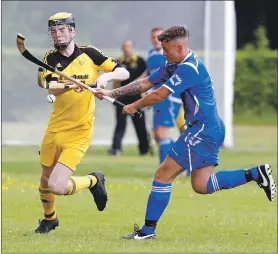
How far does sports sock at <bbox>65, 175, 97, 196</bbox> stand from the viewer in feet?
35.6

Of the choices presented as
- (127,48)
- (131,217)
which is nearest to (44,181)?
(131,217)

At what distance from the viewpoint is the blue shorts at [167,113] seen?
55.2 ft

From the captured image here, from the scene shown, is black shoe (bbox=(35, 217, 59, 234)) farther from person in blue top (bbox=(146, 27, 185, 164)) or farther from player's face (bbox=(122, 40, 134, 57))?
player's face (bbox=(122, 40, 134, 57))

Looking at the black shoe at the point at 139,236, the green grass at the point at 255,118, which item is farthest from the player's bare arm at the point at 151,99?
the green grass at the point at 255,118

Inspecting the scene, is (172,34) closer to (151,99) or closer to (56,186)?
(151,99)

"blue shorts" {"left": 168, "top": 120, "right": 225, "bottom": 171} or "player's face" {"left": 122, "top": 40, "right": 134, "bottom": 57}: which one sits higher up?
"player's face" {"left": 122, "top": 40, "right": 134, "bottom": 57}

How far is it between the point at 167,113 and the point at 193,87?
21.4 feet

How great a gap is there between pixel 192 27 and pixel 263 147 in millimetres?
3023

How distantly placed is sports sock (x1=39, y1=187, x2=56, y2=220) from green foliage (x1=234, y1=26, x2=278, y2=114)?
20.5 meters

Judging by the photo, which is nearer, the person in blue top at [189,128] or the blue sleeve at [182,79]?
the blue sleeve at [182,79]

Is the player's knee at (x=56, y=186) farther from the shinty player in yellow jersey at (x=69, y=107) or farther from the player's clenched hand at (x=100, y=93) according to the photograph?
the player's clenched hand at (x=100, y=93)

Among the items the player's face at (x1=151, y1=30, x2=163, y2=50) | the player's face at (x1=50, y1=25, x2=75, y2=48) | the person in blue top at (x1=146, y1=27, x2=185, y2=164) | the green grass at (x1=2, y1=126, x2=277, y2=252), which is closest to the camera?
the green grass at (x1=2, y1=126, x2=277, y2=252)

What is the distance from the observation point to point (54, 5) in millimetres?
24312

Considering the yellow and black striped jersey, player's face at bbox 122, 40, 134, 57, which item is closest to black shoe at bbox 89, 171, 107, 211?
the yellow and black striped jersey
